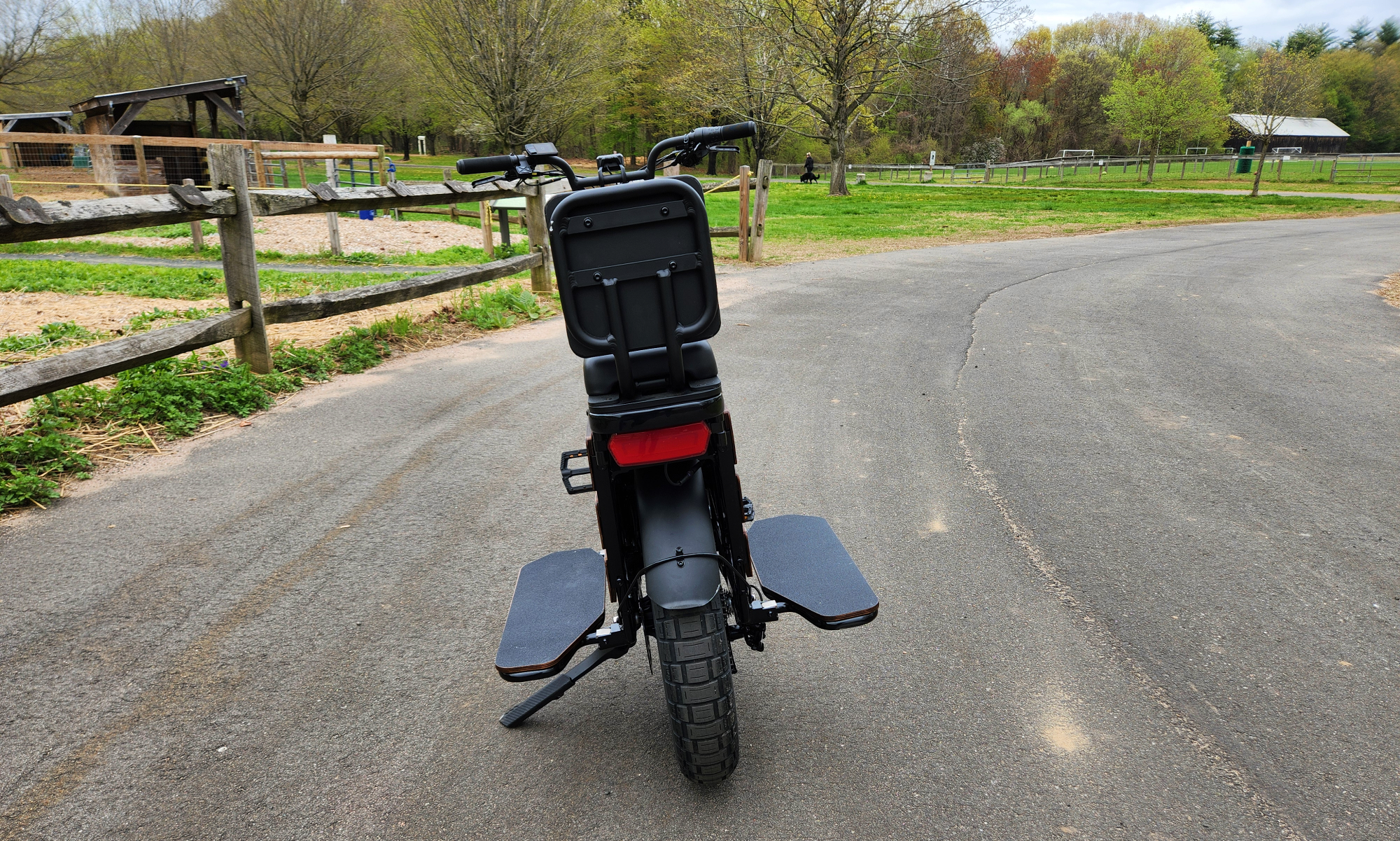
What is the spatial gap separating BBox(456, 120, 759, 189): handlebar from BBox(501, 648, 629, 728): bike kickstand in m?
1.49

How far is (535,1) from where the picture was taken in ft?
80.9

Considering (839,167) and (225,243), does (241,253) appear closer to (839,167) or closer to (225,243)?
(225,243)

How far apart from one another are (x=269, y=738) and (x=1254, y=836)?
269cm

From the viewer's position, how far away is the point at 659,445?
7.34 ft

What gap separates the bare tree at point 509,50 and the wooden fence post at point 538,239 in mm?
15210

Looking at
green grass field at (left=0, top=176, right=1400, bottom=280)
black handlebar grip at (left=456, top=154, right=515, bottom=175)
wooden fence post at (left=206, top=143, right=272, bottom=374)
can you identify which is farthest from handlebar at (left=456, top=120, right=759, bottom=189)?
green grass field at (left=0, top=176, right=1400, bottom=280)

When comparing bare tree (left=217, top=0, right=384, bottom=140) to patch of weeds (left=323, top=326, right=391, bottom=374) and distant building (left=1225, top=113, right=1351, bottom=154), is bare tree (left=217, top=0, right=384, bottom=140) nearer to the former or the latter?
patch of weeds (left=323, top=326, right=391, bottom=374)

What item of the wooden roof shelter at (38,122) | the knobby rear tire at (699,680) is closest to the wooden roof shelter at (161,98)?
the wooden roof shelter at (38,122)

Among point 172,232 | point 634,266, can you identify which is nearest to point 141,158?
point 172,232

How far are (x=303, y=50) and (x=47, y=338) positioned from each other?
31101 millimetres

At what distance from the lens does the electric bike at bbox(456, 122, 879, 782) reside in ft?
7.09

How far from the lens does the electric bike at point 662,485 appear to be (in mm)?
2162

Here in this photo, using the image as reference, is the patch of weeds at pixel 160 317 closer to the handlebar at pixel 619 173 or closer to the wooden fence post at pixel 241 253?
the wooden fence post at pixel 241 253

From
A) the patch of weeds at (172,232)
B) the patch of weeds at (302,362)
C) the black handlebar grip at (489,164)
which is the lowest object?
the patch of weeds at (302,362)
